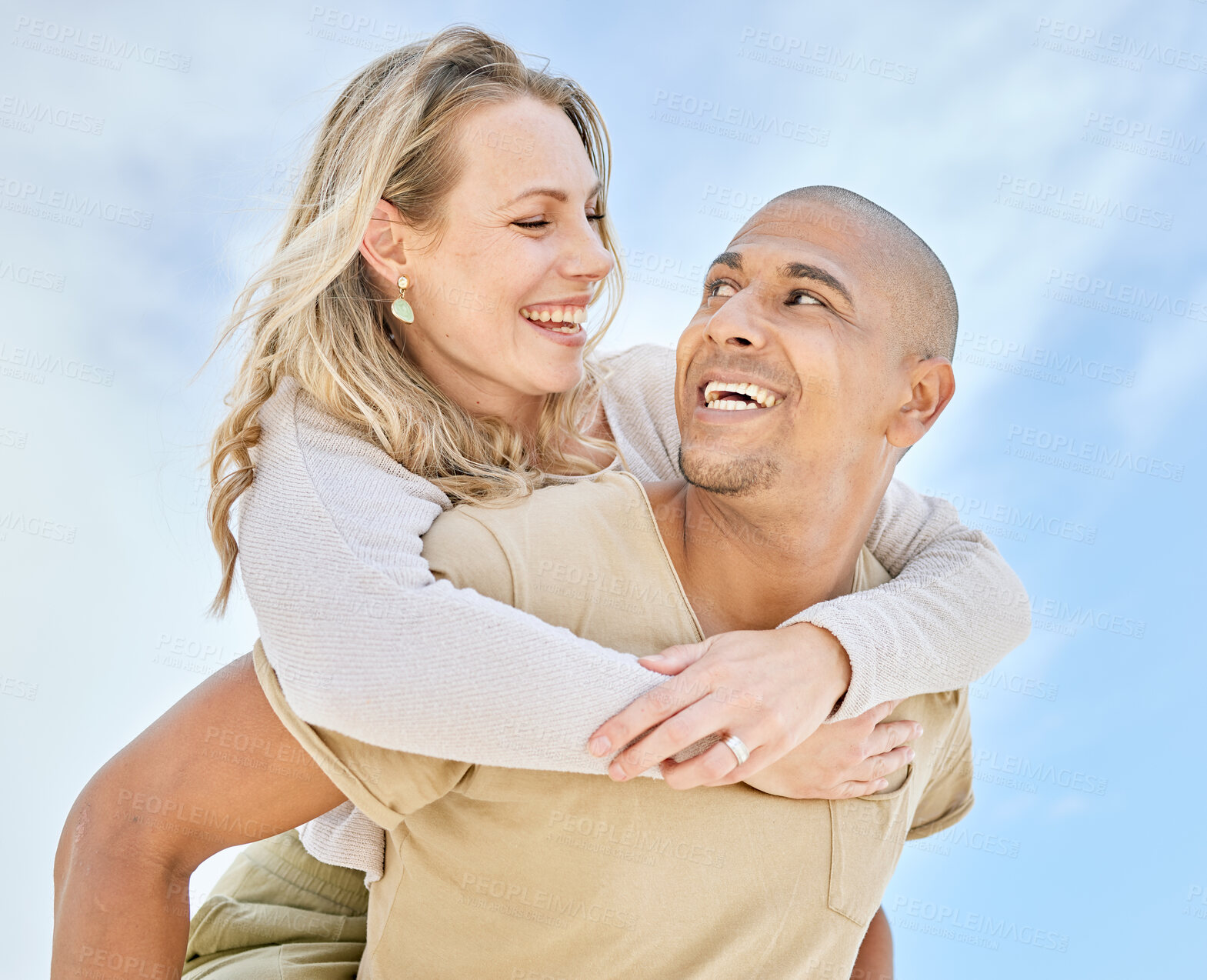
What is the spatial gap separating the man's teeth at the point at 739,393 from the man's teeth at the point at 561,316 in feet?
1.85

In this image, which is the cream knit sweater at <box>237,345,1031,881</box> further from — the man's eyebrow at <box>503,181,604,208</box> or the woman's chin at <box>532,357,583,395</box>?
the man's eyebrow at <box>503,181,604,208</box>

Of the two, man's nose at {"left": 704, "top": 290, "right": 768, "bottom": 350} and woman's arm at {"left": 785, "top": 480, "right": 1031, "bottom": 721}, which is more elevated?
man's nose at {"left": 704, "top": 290, "right": 768, "bottom": 350}

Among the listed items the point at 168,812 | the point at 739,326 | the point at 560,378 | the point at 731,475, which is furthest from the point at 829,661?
the point at 168,812

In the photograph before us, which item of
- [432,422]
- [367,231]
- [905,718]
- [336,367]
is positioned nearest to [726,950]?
[905,718]

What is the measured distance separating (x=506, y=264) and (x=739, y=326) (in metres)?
0.61

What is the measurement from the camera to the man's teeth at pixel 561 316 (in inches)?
107

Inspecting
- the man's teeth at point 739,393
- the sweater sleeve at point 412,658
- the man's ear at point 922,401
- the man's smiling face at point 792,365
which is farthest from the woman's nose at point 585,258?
the sweater sleeve at point 412,658

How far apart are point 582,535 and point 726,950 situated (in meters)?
0.76

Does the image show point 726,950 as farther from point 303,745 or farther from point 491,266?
point 491,266

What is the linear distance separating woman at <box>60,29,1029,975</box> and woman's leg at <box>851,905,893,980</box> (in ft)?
2.98

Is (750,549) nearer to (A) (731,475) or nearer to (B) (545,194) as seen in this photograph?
Result: (A) (731,475)

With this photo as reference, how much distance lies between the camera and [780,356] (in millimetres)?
2275

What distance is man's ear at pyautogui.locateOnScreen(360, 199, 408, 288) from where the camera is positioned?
268 cm

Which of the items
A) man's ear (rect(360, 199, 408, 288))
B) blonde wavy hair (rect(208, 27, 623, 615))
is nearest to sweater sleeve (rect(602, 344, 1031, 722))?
blonde wavy hair (rect(208, 27, 623, 615))
